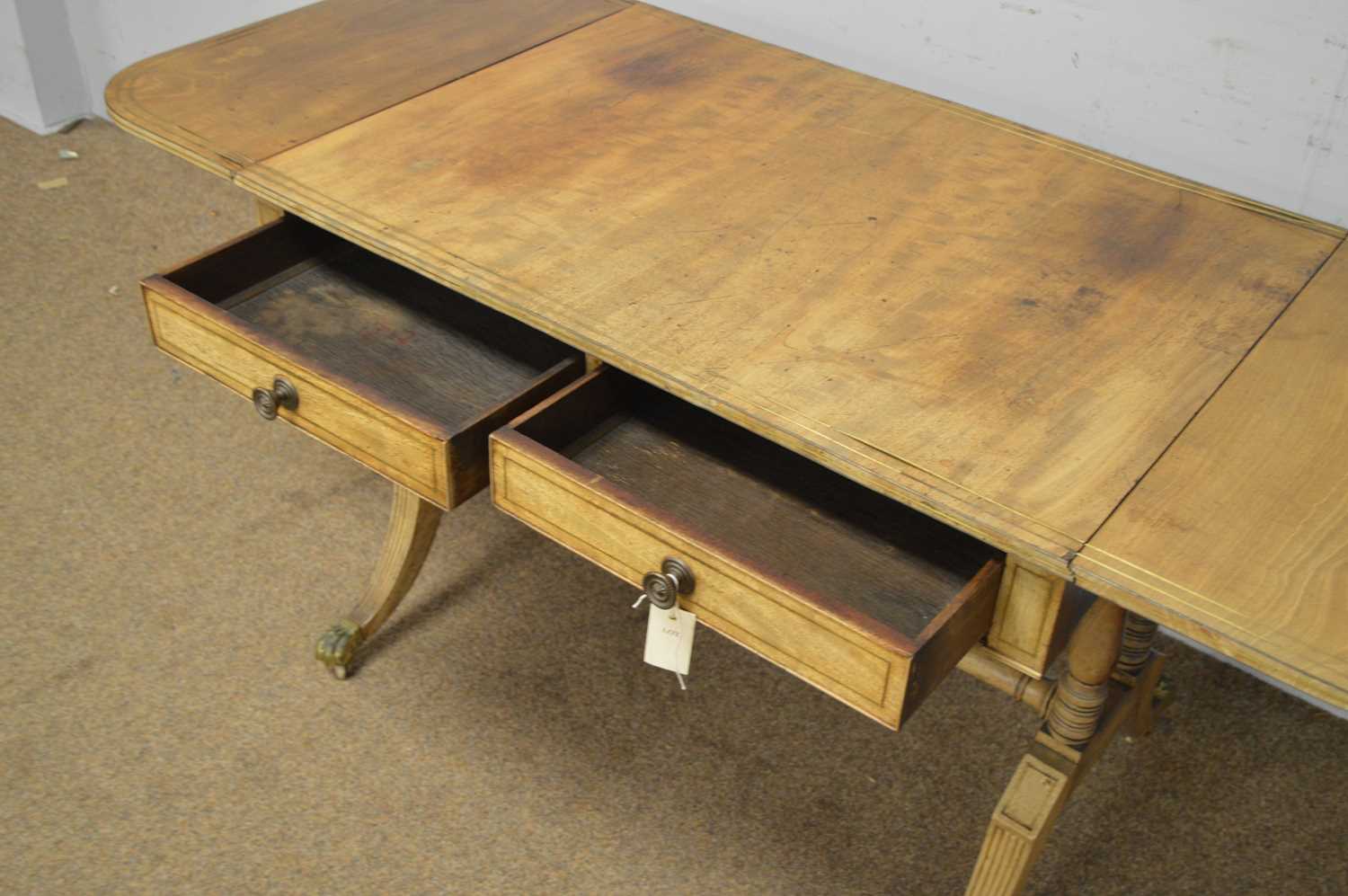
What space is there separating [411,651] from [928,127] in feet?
3.11

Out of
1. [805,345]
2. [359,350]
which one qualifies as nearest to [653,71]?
[359,350]

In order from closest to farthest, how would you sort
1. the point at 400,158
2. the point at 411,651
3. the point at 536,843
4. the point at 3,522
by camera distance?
1. the point at 400,158
2. the point at 536,843
3. the point at 411,651
4. the point at 3,522

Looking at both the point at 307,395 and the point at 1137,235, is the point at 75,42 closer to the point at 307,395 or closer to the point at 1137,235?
the point at 307,395

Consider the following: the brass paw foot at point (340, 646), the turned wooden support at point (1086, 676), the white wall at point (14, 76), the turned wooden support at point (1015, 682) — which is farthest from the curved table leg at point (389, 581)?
the white wall at point (14, 76)

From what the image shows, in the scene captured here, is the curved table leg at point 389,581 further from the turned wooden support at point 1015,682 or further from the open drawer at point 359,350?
the turned wooden support at point 1015,682

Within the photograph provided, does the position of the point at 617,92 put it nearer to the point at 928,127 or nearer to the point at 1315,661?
the point at 928,127

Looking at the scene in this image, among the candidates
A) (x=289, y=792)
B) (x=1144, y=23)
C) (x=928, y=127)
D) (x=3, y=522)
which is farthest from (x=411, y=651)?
(x=1144, y=23)

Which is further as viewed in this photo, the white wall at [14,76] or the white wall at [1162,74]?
the white wall at [14,76]

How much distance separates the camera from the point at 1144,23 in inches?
68.4

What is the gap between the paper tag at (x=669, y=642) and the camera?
1.37m

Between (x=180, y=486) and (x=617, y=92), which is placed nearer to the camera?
(x=617, y=92)

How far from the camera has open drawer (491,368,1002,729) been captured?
117 cm

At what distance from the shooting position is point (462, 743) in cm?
183

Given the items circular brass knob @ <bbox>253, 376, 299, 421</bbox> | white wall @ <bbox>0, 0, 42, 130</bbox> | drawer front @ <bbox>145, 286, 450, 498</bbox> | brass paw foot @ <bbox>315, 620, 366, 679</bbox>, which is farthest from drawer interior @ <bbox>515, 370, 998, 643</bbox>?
white wall @ <bbox>0, 0, 42, 130</bbox>
